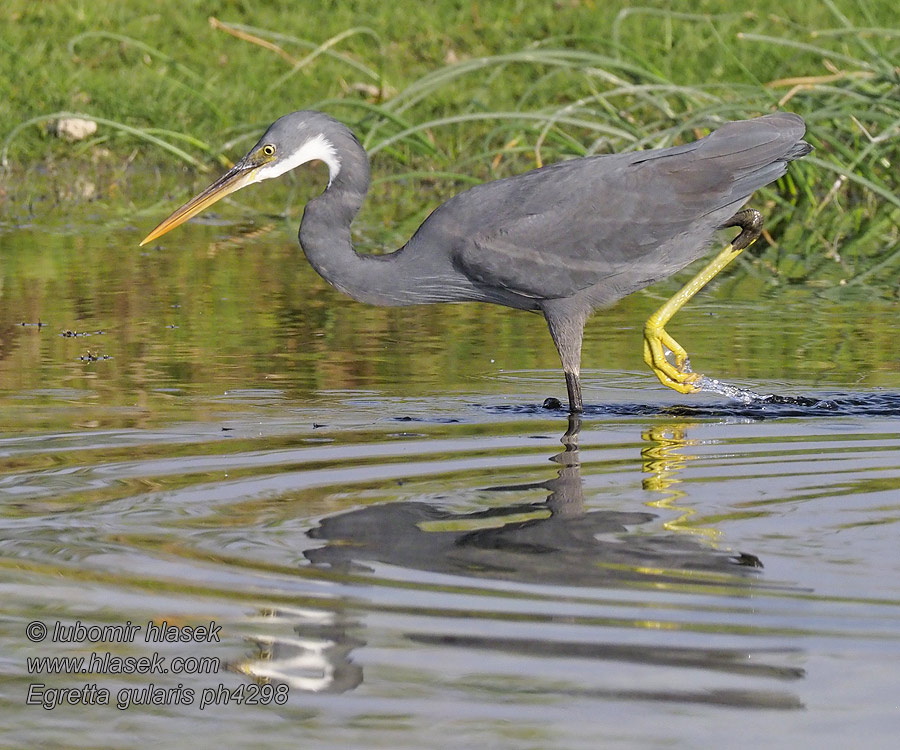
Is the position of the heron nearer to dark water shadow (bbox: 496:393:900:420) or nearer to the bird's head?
the bird's head

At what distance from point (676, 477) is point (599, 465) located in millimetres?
296

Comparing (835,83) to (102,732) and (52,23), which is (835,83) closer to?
(52,23)

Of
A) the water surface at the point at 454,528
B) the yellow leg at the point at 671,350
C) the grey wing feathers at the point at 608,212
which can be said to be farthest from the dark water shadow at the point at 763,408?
the grey wing feathers at the point at 608,212

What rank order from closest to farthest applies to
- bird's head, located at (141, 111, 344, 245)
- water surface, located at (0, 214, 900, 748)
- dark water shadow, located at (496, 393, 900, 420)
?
water surface, located at (0, 214, 900, 748), dark water shadow, located at (496, 393, 900, 420), bird's head, located at (141, 111, 344, 245)

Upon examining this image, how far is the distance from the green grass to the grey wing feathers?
8.70 feet

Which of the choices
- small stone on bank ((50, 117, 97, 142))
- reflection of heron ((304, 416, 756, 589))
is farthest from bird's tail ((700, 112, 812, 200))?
small stone on bank ((50, 117, 97, 142))

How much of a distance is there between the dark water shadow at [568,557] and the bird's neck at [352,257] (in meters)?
1.55

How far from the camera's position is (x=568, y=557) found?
4227 millimetres

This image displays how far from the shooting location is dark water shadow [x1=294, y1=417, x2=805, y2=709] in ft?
11.3

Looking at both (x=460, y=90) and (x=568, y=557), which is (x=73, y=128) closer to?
(x=460, y=90)

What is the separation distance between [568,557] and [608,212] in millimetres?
2374

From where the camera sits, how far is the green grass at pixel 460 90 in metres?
10.2

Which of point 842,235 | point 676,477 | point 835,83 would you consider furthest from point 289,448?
point 835,83

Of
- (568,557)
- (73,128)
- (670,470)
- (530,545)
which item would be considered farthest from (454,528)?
(73,128)
